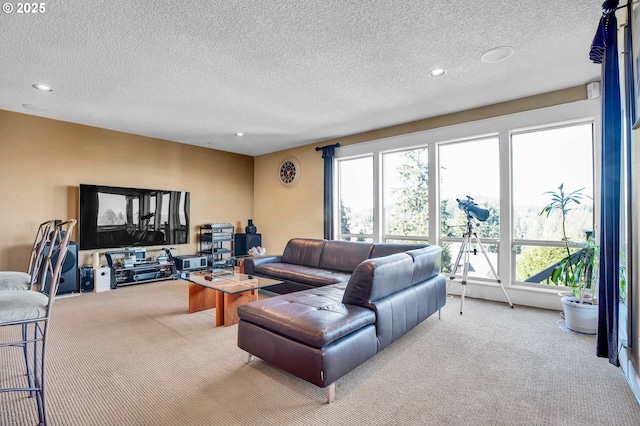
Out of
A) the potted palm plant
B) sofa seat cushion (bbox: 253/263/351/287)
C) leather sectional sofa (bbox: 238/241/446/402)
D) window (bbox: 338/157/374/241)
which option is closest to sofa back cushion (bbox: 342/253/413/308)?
leather sectional sofa (bbox: 238/241/446/402)

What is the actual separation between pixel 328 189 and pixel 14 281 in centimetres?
421

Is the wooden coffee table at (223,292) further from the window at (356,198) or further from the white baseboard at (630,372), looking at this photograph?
the white baseboard at (630,372)

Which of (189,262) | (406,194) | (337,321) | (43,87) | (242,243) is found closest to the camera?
(337,321)

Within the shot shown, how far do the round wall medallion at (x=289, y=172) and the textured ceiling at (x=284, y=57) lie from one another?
185cm

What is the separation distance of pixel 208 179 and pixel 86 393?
4821 millimetres

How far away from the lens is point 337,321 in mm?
1921

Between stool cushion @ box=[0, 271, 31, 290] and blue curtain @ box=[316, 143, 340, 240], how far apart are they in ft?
13.2

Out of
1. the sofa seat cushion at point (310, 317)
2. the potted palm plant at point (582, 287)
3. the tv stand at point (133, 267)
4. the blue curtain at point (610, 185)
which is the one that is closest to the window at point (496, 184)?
the potted palm plant at point (582, 287)

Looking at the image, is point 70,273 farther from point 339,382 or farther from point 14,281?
point 339,382

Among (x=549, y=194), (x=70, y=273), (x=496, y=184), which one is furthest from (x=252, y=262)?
(x=549, y=194)

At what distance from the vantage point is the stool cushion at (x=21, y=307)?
142 cm

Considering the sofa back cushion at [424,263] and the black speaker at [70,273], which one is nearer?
the sofa back cushion at [424,263]

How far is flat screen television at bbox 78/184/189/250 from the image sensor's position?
4668 millimetres

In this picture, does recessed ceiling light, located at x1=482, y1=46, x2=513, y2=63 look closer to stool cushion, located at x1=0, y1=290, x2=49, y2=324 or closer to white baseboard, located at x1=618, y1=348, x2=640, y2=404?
white baseboard, located at x1=618, y1=348, x2=640, y2=404
